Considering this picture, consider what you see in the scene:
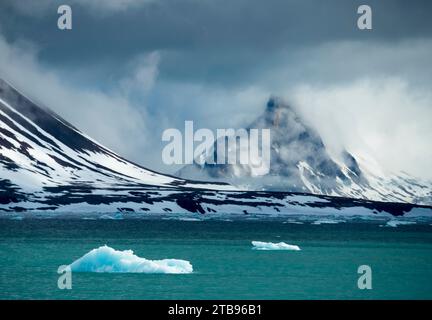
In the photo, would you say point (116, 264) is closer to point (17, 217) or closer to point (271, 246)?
point (271, 246)

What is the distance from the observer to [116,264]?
58.5 meters

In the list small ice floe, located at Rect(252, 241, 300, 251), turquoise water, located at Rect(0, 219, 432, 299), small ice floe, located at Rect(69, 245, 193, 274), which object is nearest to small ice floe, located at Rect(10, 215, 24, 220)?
turquoise water, located at Rect(0, 219, 432, 299)

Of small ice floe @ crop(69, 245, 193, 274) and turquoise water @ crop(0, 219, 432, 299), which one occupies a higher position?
small ice floe @ crop(69, 245, 193, 274)

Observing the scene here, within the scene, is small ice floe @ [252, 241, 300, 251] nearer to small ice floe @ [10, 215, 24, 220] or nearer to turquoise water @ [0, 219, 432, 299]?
turquoise water @ [0, 219, 432, 299]

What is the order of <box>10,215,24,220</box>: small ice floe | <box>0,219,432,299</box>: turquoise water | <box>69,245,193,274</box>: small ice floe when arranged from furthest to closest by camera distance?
<box>10,215,24,220</box>: small ice floe
<box>69,245,193,274</box>: small ice floe
<box>0,219,432,299</box>: turquoise water

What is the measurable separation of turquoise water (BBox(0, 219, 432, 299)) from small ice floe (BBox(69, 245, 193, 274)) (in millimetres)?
639

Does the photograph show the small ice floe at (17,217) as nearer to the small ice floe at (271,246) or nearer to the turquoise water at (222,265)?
the turquoise water at (222,265)

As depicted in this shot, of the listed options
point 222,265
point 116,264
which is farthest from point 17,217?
point 116,264

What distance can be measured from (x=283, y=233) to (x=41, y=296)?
7985cm

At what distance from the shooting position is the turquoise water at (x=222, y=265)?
51.3 m

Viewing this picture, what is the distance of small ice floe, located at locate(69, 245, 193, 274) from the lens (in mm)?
57375

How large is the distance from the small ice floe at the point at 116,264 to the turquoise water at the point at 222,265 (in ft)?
2.10

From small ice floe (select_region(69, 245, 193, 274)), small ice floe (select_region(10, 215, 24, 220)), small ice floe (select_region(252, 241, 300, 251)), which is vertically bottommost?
small ice floe (select_region(10, 215, 24, 220))
